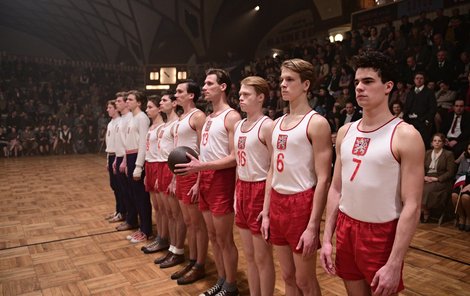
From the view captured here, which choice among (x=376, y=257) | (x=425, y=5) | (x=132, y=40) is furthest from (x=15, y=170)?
(x=132, y=40)

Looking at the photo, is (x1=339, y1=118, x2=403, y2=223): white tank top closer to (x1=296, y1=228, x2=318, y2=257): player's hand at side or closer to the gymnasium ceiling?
(x1=296, y1=228, x2=318, y2=257): player's hand at side

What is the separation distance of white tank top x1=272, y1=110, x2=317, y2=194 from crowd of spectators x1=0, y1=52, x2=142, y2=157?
1629cm

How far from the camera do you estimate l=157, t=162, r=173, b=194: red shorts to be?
3986 millimetres

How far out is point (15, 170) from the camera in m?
11.2

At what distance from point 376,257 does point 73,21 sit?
1048 inches

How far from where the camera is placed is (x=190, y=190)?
11.1ft

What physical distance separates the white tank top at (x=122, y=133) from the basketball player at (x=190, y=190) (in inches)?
56.1

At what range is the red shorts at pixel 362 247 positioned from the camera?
1.70m

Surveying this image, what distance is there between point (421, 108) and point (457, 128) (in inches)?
29.5

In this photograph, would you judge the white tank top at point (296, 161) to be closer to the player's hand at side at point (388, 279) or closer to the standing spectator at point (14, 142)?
the player's hand at side at point (388, 279)

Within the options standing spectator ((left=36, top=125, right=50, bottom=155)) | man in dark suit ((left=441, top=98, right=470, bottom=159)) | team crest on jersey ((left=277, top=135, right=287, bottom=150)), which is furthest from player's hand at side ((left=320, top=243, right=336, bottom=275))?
standing spectator ((left=36, top=125, right=50, bottom=155))

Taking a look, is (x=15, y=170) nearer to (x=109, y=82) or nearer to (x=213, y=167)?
(x=213, y=167)

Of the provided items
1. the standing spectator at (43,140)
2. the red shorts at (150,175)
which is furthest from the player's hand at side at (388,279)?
the standing spectator at (43,140)

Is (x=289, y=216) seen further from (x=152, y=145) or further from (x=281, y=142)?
(x=152, y=145)
